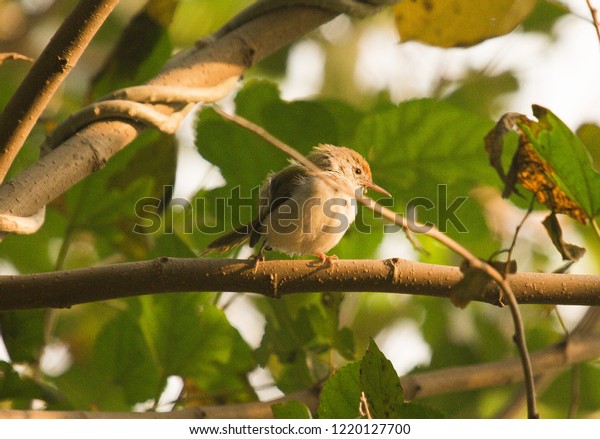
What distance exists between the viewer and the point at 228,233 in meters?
2.36

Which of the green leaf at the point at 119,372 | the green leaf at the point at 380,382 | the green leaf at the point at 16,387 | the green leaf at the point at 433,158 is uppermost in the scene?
the green leaf at the point at 433,158

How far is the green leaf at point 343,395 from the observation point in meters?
1.48

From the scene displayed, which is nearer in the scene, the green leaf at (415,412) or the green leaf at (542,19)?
the green leaf at (415,412)

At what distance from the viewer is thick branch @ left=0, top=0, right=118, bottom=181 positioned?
164cm

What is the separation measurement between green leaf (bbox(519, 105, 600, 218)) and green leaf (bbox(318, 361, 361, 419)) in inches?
22.9

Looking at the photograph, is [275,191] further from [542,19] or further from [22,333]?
[542,19]

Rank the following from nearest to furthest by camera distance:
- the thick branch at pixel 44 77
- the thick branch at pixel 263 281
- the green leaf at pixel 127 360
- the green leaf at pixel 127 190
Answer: the thick branch at pixel 263 281
the thick branch at pixel 44 77
the green leaf at pixel 127 360
the green leaf at pixel 127 190

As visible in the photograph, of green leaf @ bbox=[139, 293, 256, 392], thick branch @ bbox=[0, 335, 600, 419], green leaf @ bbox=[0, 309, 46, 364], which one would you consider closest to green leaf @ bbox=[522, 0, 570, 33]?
thick branch @ bbox=[0, 335, 600, 419]

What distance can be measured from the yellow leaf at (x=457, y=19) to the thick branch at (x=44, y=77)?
1.02 m

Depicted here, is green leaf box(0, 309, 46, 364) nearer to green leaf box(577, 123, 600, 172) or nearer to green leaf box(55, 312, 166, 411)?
green leaf box(55, 312, 166, 411)

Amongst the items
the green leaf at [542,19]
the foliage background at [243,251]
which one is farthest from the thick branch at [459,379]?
the green leaf at [542,19]

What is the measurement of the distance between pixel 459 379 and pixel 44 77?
1494mm

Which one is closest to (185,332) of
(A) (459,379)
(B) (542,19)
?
(A) (459,379)

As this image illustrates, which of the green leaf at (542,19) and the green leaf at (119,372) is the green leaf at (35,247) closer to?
the green leaf at (119,372)
